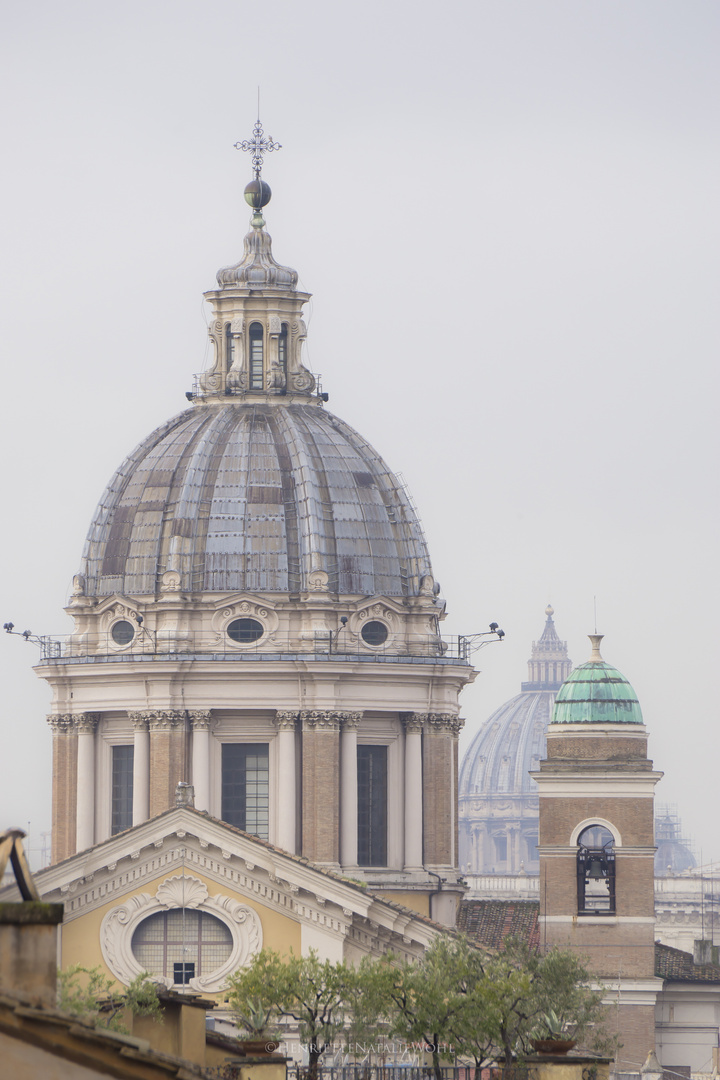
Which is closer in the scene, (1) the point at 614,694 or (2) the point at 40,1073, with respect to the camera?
(2) the point at 40,1073

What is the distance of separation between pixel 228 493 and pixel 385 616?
6575 mm

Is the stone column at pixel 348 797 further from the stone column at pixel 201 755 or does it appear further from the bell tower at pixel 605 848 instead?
the bell tower at pixel 605 848

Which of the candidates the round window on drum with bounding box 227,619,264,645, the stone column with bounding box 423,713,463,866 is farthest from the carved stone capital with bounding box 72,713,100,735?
the stone column with bounding box 423,713,463,866

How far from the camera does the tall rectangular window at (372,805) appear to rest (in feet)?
337

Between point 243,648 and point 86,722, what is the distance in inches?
230

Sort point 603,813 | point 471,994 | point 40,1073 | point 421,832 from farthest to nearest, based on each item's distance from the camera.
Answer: point 421,832
point 603,813
point 471,994
point 40,1073

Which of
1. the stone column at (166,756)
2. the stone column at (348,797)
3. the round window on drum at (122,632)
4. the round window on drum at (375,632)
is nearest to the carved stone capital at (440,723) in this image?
the round window on drum at (375,632)

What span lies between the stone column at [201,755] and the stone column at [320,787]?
10.0 ft

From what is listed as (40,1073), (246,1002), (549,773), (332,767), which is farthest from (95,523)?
(40,1073)

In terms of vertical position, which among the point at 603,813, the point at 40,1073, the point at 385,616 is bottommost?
the point at 40,1073

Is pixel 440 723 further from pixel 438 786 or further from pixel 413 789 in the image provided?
pixel 413 789

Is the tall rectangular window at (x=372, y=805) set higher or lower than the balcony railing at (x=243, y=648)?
lower

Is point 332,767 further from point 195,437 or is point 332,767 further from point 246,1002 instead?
point 246,1002

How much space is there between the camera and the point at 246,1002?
67.3 meters
